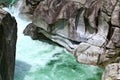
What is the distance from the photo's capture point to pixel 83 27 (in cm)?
1209

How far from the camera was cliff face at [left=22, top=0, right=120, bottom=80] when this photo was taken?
11320 mm

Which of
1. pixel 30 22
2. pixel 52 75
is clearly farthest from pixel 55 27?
pixel 52 75

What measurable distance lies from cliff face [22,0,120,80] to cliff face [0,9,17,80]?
11.4ft

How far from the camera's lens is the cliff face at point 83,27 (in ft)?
37.1

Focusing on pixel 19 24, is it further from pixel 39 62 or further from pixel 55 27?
pixel 39 62

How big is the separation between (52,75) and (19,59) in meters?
1.55

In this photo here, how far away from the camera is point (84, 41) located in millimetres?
12039

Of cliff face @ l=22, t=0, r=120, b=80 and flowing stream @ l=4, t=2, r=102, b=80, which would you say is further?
cliff face @ l=22, t=0, r=120, b=80

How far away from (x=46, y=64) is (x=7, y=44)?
124 inches

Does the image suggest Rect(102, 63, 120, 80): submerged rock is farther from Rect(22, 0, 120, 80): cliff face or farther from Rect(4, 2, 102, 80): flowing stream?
Rect(22, 0, 120, 80): cliff face

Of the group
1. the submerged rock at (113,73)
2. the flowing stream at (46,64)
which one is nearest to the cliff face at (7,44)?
the flowing stream at (46,64)

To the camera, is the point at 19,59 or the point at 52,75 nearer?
the point at 52,75

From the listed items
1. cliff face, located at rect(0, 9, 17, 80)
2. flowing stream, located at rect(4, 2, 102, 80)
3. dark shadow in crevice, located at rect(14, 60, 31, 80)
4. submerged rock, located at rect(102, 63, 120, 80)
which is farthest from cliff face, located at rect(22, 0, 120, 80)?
cliff face, located at rect(0, 9, 17, 80)

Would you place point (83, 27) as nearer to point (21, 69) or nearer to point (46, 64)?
point (46, 64)
